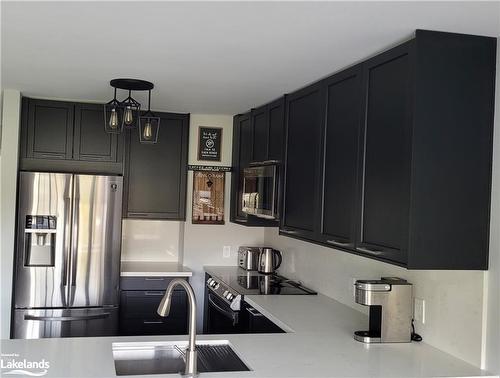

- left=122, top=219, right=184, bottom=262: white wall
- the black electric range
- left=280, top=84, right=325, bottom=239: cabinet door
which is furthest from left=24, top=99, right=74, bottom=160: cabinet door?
left=280, top=84, right=325, bottom=239: cabinet door

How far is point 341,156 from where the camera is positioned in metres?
3.04

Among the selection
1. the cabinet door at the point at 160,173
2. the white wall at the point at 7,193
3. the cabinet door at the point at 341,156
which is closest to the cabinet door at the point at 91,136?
the cabinet door at the point at 160,173

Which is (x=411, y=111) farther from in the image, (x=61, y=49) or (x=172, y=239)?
(x=172, y=239)

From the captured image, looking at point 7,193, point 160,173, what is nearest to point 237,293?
point 160,173

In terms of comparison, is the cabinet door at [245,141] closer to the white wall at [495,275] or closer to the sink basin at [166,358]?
the sink basin at [166,358]

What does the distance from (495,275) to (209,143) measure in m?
3.26

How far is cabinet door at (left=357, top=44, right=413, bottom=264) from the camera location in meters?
2.40

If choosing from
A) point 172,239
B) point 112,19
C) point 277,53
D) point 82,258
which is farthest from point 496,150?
point 172,239

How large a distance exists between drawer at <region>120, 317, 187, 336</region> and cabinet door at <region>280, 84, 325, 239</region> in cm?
152

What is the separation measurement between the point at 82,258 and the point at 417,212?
9.78 ft

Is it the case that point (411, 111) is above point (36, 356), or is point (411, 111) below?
above

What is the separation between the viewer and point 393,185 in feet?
8.16

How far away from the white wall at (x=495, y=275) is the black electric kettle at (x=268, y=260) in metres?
2.55

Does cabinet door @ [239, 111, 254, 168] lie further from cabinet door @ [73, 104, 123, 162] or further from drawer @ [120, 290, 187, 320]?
drawer @ [120, 290, 187, 320]
